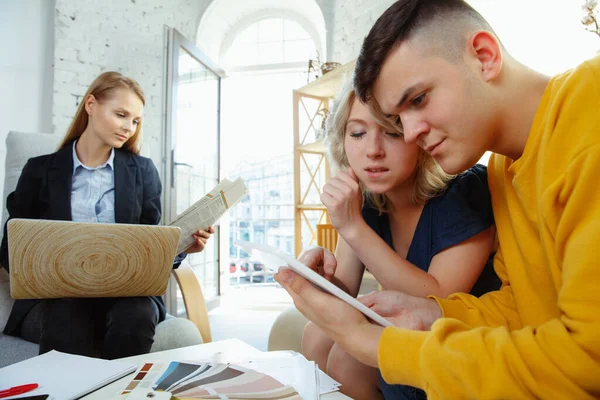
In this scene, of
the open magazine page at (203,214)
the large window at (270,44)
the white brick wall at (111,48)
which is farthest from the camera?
the large window at (270,44)

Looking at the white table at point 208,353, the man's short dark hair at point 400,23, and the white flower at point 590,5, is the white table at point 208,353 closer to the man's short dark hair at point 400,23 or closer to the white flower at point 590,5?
the man's short dark hair at point 400,23

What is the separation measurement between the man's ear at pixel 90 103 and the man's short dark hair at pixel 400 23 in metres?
1.25

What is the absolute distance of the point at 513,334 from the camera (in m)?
0.48

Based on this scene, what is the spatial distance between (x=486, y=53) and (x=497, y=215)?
34 centimetres

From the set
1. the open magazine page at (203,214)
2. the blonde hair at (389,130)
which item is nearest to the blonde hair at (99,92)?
the open magazine page at (203,214)

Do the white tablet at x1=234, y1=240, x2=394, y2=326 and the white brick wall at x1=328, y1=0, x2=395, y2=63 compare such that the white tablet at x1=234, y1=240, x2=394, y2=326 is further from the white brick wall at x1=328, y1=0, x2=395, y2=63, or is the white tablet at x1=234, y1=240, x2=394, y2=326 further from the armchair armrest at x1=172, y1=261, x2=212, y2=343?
the white brick wall at x1=328, y1=0, x2=395, y2=63

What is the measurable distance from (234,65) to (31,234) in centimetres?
376

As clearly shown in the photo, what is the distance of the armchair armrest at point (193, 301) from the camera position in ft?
4.78

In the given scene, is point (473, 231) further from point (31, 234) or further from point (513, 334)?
point (31, 234)

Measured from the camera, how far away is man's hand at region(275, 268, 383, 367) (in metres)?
0.60

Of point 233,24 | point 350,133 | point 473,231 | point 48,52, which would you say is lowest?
point 473,231

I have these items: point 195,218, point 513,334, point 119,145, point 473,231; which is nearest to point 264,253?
point 513,334

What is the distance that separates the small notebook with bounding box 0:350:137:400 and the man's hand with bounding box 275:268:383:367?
377 mm

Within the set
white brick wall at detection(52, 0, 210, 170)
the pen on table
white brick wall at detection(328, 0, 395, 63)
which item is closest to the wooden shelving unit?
white brick wall at detection(328, 0, 395, 63)
